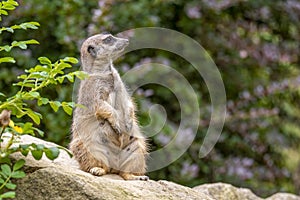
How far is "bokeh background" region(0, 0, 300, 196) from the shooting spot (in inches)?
232

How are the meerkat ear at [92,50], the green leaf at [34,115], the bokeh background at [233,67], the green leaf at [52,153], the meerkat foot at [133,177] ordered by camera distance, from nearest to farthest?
the green leaf at [52,153] → the green leaf at [34,115] → the meerkat foot at [133,177] → the meerkat ear at [92,50] → the bokeh background at [233,67]

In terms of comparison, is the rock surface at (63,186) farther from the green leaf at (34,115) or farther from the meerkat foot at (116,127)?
the meerkat foot at (116,127)

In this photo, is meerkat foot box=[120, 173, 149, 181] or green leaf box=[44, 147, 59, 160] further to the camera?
Result: meerkat foot box=[120, 173, 149, 181]

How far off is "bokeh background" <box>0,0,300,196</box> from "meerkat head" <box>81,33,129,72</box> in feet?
6.83

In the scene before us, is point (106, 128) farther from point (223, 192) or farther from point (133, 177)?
point (223, 192)

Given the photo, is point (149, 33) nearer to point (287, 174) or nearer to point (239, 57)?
point (239, 57)

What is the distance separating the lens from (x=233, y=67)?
6.68 m

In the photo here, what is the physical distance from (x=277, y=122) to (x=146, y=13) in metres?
1.70

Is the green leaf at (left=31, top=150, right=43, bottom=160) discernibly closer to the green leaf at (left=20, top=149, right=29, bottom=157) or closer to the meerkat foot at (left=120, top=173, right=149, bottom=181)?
the green leaf at (left=20, top=149, right=29, bottom=157)

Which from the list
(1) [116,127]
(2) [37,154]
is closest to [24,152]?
(2) [37,154]

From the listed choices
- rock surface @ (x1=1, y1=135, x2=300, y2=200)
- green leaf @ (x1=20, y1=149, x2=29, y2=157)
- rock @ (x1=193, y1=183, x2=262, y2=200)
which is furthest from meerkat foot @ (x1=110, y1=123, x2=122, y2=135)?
green leaf @ (x1=20, y1=149, x2=29, y2=157)

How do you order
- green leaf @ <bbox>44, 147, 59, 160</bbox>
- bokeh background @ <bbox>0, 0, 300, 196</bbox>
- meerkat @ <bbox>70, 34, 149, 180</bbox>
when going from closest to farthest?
green leaf @ <bbox>44, 147, 59, 160</bbox> < meerkat @ <bbox>70, 34, 149, 180</bbox> < bokeh background @ <bbox>0, 0, 300, 196</bbox>

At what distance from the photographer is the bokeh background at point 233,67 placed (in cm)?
588

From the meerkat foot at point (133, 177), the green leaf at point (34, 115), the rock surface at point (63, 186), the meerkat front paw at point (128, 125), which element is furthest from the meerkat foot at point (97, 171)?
the green leaf at point (34, 115)
